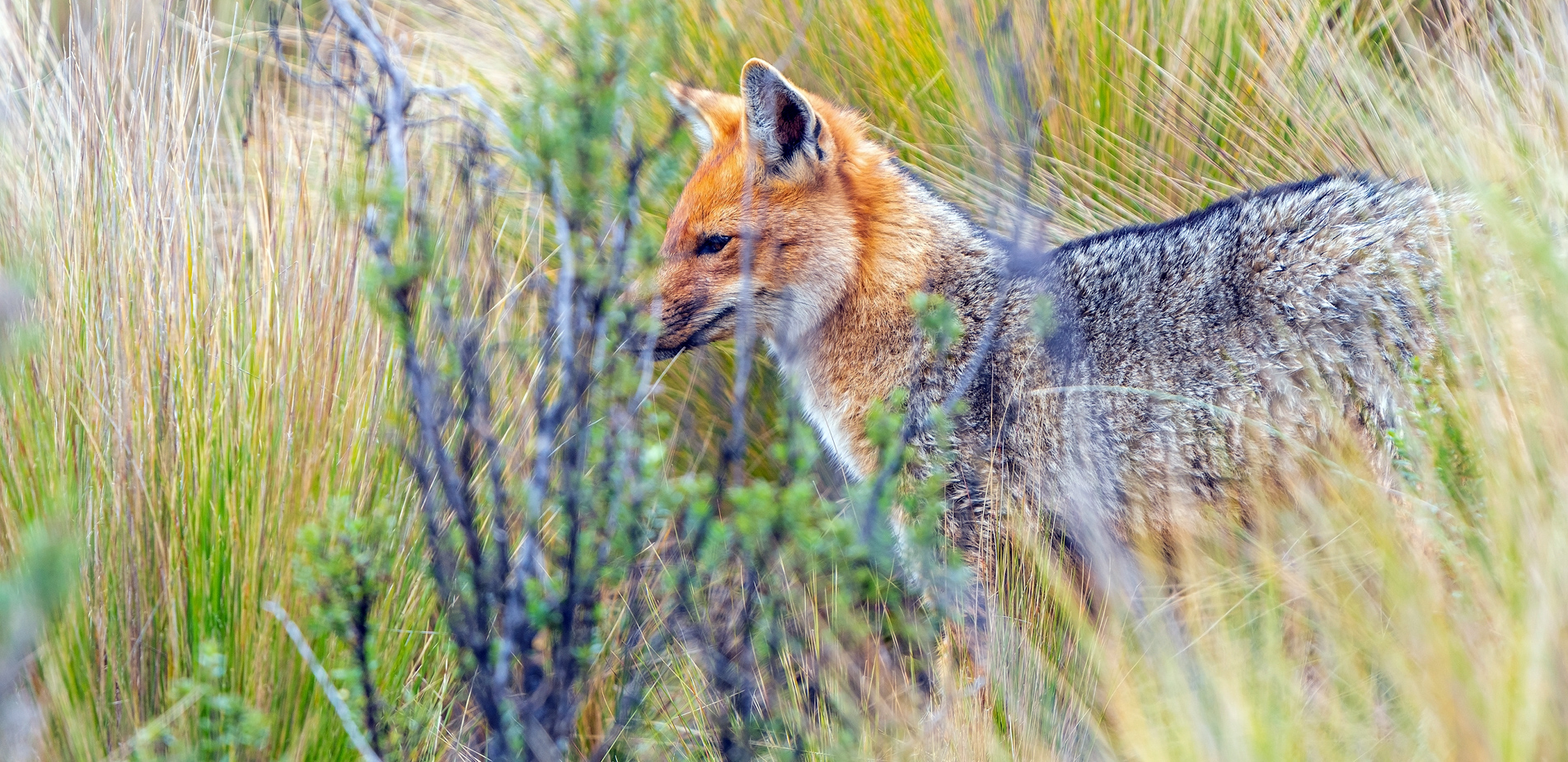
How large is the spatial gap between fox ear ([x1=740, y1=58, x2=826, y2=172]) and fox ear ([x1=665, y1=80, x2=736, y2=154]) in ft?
0.99

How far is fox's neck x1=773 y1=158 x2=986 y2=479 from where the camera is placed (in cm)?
329

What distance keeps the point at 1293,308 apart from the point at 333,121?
2.86 metres

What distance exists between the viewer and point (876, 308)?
3.34 metres

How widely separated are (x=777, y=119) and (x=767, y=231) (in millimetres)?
323

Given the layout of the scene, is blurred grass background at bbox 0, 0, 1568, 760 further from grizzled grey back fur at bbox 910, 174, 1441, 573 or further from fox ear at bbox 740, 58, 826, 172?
fox ear at bbox 740, 58, 826, 172

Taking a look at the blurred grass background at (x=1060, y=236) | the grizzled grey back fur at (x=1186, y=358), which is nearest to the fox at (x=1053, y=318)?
the grizzled grey back fur at (x=1186, y=358)

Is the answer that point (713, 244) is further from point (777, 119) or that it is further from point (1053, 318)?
point (1053, 318)

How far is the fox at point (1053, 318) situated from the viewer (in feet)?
8.65

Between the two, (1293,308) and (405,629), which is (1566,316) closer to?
(1293,308)

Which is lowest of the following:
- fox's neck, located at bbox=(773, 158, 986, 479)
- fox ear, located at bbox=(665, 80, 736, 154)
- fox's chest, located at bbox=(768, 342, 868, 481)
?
fox's chest, located at bbox=(768, 342, 868, 481)

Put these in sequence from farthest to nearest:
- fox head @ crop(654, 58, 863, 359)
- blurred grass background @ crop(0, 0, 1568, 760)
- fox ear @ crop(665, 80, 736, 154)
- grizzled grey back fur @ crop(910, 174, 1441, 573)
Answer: fox ear @ crop(665, 80, 736, 154)
fox head @ crop(654, 58, 863, 359)
grizzled grey back fur @ crop(910, 174, 1441, 573)
blurred grass background @ crop(0, 0, 1568, 760)

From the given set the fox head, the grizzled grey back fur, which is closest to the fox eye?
A: the fox head

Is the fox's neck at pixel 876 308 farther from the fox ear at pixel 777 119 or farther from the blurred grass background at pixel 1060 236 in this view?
the blurred grass background at pixel 1060 236

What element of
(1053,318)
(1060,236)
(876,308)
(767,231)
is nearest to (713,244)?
(767,231)
